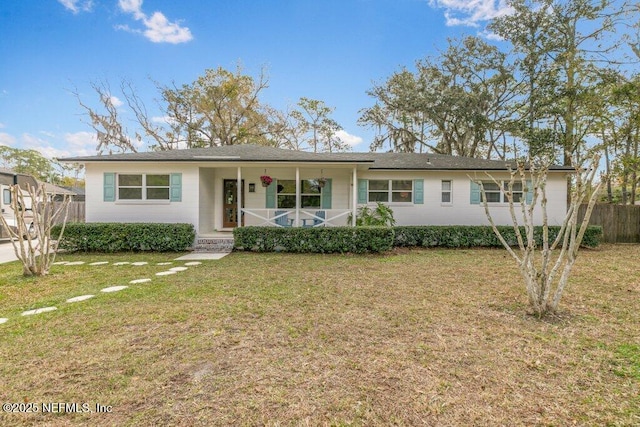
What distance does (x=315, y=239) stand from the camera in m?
8.98

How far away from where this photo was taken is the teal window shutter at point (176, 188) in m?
10.3

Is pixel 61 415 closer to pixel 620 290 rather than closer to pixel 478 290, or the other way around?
pixel 478 290

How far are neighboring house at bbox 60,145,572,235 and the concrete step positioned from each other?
98 cm

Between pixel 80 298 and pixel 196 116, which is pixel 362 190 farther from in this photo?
pixel 196 116

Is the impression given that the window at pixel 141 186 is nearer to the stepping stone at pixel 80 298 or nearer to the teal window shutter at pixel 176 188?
the teal window shutter at pixel 176 188

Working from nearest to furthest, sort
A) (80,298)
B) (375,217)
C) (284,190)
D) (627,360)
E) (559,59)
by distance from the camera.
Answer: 1. (627,360)
2. (80,298)
3. (375,217)
4. (284,190)
5. (559,59)

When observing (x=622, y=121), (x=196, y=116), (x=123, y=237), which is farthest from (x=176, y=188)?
(x=622, y=121)

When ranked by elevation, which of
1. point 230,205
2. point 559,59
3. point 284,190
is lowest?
point 230,205

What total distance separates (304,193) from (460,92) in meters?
11.6

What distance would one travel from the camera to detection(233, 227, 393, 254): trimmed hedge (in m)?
8.85

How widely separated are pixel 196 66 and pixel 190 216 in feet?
51.0

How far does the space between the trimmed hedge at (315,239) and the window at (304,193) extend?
3.21 m

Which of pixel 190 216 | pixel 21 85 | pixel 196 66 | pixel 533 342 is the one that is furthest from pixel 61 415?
pixel 196 66

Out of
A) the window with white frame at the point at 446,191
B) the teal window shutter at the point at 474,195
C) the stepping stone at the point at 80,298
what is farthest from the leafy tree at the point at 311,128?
the stepping stone at the point at 80,298
